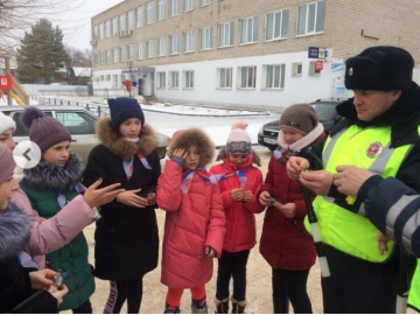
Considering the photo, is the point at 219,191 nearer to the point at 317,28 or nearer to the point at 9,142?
the point at 9,142

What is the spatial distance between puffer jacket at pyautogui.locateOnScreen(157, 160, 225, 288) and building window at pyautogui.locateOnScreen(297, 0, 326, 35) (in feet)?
62.6

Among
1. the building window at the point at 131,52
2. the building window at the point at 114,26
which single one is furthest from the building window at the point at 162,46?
the building window at the point at 114,26

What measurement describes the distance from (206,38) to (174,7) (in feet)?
21.1

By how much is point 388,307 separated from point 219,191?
127cm

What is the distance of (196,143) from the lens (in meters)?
2.40

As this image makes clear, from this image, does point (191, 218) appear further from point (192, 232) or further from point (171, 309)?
point (171, 309)

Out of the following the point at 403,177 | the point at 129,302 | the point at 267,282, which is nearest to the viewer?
the point at 403,177

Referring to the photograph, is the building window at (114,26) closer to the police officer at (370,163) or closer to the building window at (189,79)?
the building window at (189,79)

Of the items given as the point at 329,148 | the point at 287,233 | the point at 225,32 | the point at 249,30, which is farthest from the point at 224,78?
the point at 329,148

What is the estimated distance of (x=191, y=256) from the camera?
2.35 meters

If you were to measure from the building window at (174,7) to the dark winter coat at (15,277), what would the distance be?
32.3m

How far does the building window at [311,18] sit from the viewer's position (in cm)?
1870

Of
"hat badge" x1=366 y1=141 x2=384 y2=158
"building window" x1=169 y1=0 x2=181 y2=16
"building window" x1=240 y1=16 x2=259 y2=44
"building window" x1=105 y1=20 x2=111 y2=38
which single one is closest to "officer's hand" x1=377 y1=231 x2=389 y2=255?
"hat badge" x1=366 y1=141 x2=384 y2=158

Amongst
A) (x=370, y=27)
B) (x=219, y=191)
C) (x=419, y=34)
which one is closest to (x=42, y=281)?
(x=219, y=191)
